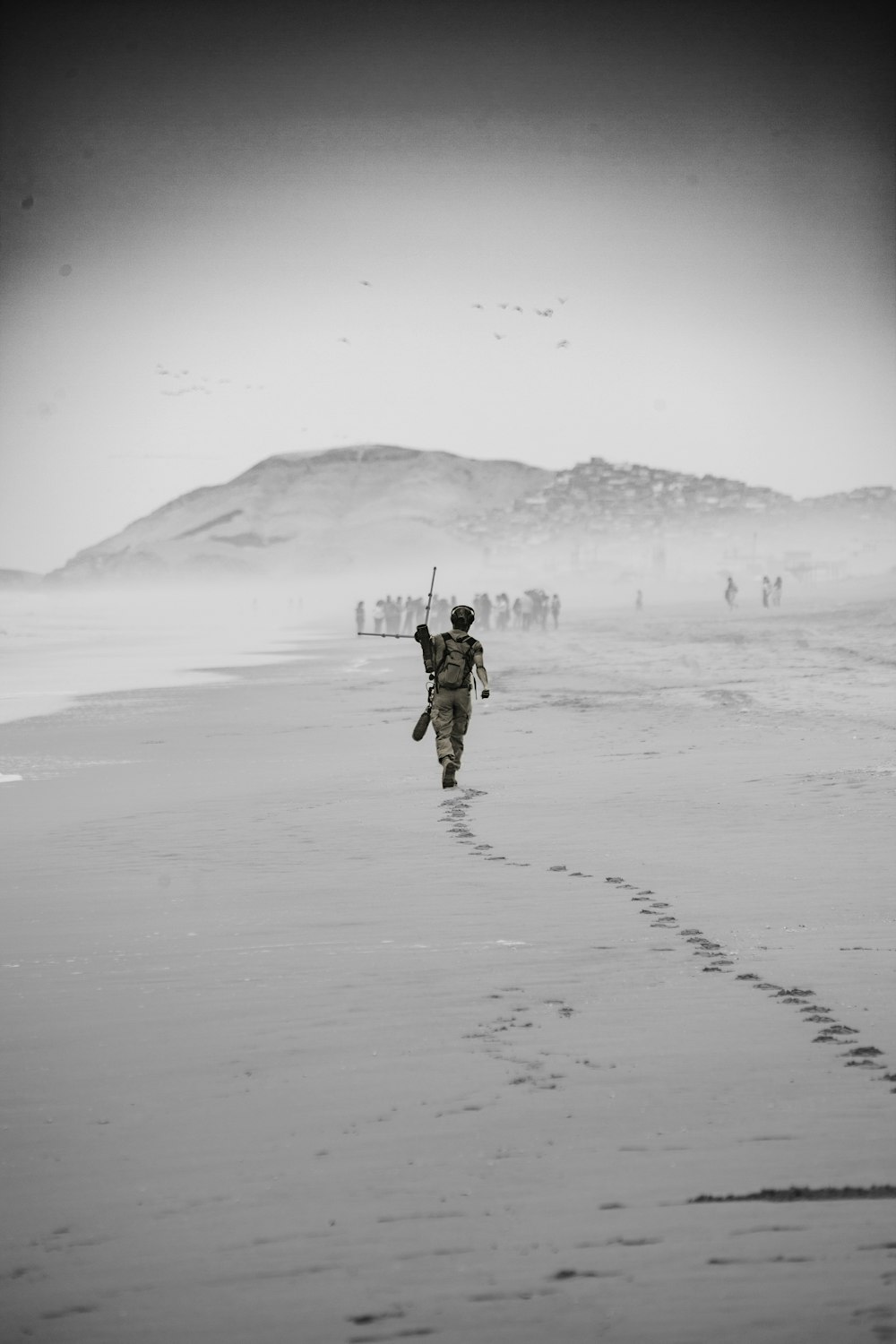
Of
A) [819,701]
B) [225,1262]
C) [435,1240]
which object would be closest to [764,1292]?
[435,1240]

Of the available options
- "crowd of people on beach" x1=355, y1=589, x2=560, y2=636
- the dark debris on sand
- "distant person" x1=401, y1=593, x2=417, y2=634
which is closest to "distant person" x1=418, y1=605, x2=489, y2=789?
Result: the dark debris on sand

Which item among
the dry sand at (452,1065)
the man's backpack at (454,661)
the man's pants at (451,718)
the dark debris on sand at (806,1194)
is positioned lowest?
the dry sand at (452,1065)

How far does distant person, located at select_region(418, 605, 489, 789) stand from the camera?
485 inches

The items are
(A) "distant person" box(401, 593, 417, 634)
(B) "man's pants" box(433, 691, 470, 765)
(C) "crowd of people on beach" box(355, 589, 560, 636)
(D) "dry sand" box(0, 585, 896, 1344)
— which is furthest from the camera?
(A) "distant person" box(401, 593, 417, 634)

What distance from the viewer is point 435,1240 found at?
135 inches

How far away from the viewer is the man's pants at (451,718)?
12469 mm

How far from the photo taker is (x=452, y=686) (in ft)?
41.0

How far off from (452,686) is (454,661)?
0.23 meters

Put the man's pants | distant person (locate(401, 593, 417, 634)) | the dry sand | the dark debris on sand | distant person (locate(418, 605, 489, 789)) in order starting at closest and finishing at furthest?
the dry sand → the dark debris on sand → distant person (locate(418, 605, 489, 789)) → the man's pants → distant person (locate(401, 593, 417, 634))

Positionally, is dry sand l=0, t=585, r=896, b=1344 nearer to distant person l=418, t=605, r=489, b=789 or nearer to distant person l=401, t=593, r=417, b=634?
distant person l=418, t=605, r=489, b=789

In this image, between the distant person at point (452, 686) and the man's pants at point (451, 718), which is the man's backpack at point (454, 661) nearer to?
the distant person at point (452, 686)

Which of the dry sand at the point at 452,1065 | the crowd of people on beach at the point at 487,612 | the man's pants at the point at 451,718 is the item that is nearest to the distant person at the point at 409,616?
the crowd of people on beach at the point at 487,612

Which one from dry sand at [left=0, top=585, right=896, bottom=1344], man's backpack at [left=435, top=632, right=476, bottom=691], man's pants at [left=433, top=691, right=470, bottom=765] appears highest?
man's backpack at [left=435, top=632, right=476, bottom=691]

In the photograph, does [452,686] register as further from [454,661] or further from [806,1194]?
[806,1194]
